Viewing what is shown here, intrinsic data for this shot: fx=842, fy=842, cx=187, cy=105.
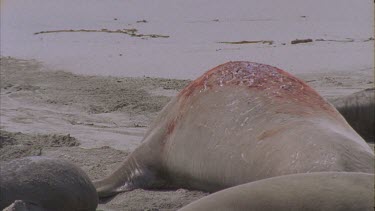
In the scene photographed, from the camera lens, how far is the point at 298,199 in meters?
2.36

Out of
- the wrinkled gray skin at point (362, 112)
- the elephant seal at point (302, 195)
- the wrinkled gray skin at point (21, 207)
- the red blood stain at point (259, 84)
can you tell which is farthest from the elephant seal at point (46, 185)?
the wrinkled gray skin at point (362, 112)

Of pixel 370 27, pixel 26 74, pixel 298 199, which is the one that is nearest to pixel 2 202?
pixel 298 199

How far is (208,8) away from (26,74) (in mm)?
3950

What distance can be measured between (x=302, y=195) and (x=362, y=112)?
398 centimetres

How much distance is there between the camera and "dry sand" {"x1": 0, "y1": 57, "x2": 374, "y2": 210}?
5.57 metres

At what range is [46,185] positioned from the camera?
418cm

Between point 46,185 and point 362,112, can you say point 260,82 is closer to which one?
point 46,185

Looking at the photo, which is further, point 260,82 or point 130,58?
point 130,58

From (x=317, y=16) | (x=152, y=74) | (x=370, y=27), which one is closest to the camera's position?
(x=152, y=74)

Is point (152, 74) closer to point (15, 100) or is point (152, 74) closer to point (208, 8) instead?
point (15, 100)

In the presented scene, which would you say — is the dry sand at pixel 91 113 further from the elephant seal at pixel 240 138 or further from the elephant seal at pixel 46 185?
the elephant seal at pixel 46 185

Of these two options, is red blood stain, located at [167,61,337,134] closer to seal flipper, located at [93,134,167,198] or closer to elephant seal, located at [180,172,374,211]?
seal flipper, located at [93,134,167,198]

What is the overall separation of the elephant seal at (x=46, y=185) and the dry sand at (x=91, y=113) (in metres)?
0.33

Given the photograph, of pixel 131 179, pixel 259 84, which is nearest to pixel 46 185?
pixel 131 179
